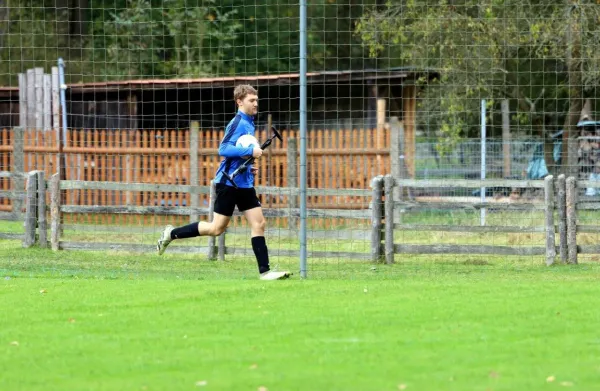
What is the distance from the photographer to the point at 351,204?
74.1 ft

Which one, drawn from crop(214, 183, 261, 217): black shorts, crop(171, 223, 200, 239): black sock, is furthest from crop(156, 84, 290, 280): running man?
crop(171, 223, 200, 239): black sock

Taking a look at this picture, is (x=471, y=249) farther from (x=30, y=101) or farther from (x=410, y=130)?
(x=30, y=101)

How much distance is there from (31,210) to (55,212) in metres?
0.45

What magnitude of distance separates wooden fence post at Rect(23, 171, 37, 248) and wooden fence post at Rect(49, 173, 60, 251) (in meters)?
0.33

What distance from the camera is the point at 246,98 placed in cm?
1286

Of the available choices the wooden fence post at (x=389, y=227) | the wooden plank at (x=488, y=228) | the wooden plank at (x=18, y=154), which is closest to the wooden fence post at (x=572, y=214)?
the wooden plank at (x=488, y=228)

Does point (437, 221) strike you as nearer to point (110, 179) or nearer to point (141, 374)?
point (110, 179)

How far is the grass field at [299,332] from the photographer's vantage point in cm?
730

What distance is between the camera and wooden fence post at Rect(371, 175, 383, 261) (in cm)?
1703

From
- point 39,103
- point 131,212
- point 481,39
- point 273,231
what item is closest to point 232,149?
point 131,212

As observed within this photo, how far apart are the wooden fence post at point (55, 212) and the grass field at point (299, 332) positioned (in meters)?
4.44

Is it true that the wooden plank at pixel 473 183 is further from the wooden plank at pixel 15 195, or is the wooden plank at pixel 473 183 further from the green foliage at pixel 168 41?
the green foliage at pixel 168 41

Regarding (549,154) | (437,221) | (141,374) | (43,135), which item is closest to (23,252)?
(43,135)

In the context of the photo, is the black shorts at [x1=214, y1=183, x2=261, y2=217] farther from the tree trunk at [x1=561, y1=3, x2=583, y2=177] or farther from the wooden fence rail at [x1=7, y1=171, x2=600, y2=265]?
the tree trunk at [x1=561, y1=3, x2=583, y2=177]
